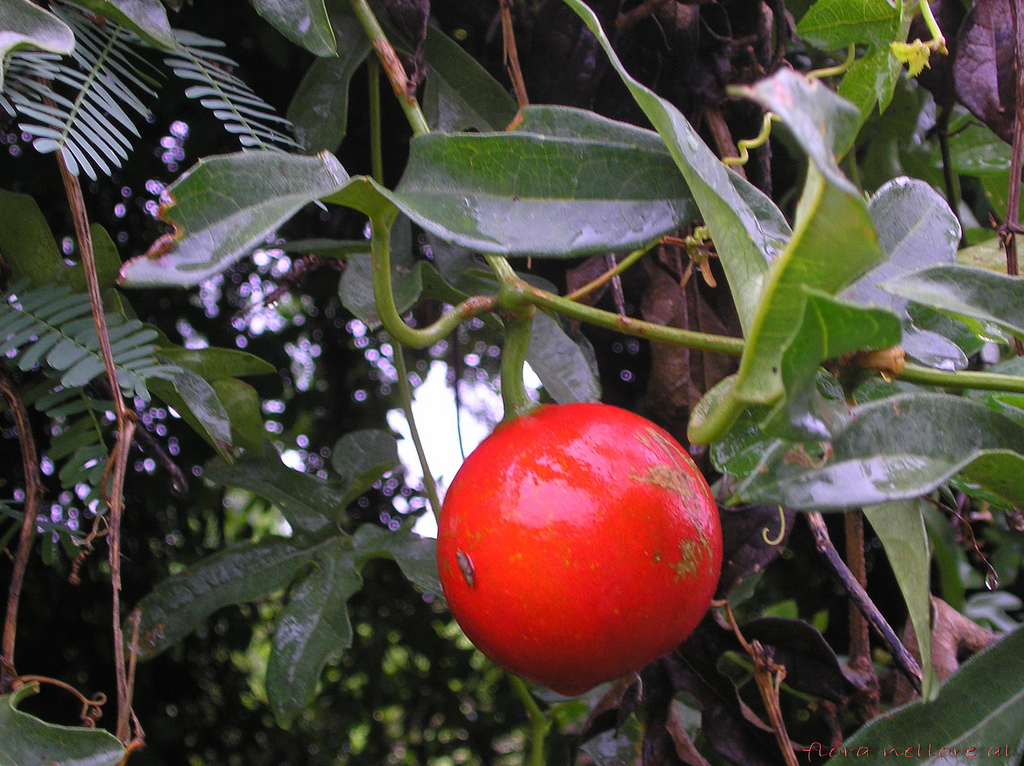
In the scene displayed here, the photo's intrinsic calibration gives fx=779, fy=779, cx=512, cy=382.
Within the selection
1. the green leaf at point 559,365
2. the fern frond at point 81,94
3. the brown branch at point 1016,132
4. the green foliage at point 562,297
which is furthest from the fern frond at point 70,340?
the brown branch at point 1016,132

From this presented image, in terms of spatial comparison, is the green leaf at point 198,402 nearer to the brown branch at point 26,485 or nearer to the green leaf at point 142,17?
the brown branch at point 26,485

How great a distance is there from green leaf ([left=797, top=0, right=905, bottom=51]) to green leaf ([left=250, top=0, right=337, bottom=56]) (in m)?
0.36

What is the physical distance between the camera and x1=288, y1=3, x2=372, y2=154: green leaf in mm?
718

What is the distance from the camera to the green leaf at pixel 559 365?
27.6 inches

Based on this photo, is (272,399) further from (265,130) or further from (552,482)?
(552,482)

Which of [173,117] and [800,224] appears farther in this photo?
[173,117]

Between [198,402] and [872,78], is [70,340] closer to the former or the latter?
[198,402]

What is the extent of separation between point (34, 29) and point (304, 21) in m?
0.17

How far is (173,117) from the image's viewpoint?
34.9 inches

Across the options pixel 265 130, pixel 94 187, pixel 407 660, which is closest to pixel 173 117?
pixel 94 187

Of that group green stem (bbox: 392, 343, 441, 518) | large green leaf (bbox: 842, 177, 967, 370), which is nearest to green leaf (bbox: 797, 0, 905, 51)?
large green leaf (bbox: 842, 177, 967, 370)

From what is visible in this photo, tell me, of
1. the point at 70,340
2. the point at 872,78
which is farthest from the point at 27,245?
the point at 872,78

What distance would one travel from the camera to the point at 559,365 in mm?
710

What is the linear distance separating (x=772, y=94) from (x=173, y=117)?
0.82 meters
